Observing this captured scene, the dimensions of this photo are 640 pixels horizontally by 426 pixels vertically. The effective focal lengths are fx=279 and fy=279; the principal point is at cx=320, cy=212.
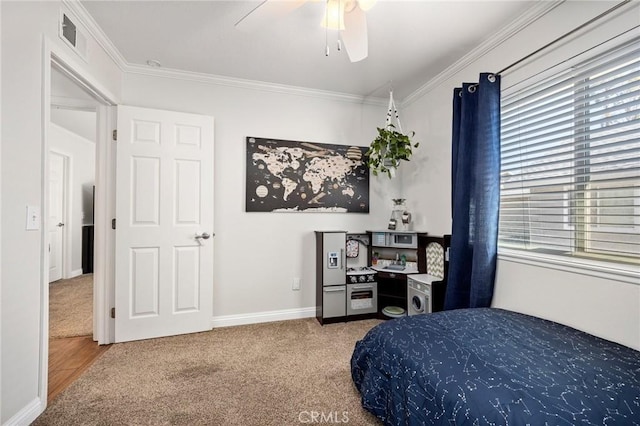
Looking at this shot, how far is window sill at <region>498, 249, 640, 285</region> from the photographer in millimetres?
1409

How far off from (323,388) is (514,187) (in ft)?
6.45

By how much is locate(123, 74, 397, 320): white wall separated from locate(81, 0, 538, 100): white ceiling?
22 centimetres

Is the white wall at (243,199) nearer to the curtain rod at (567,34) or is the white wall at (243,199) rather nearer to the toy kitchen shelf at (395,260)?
the toy kitchen shelf at (395,260)

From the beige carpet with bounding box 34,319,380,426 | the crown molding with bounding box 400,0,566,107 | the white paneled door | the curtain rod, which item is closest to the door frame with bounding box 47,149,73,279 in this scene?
the white paneled door

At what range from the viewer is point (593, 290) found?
1548 mm

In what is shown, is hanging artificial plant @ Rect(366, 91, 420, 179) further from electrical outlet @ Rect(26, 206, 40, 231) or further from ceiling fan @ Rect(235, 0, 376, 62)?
electrical outlet @ Rect(26, 206, 40, 231)

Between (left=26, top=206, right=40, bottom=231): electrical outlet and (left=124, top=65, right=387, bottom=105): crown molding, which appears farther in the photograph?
(left=124, top=65, right=387, bottom=105): crown molding

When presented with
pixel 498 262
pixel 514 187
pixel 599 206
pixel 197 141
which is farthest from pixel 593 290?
pixel 197 141

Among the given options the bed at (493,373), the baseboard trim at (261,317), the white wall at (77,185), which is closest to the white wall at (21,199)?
the baseboard trim at (261,317)

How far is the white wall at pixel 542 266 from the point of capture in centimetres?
145

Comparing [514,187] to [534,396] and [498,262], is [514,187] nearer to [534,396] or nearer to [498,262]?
[498,262]

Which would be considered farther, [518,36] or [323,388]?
[518,36]

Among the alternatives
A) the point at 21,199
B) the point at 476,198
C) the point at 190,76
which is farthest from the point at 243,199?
the point at 476,198

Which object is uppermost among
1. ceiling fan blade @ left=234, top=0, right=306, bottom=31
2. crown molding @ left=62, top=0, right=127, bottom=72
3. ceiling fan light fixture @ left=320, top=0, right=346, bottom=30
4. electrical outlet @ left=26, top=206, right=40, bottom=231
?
crown molding @ left=62, top=0, right=127, bottom=72
